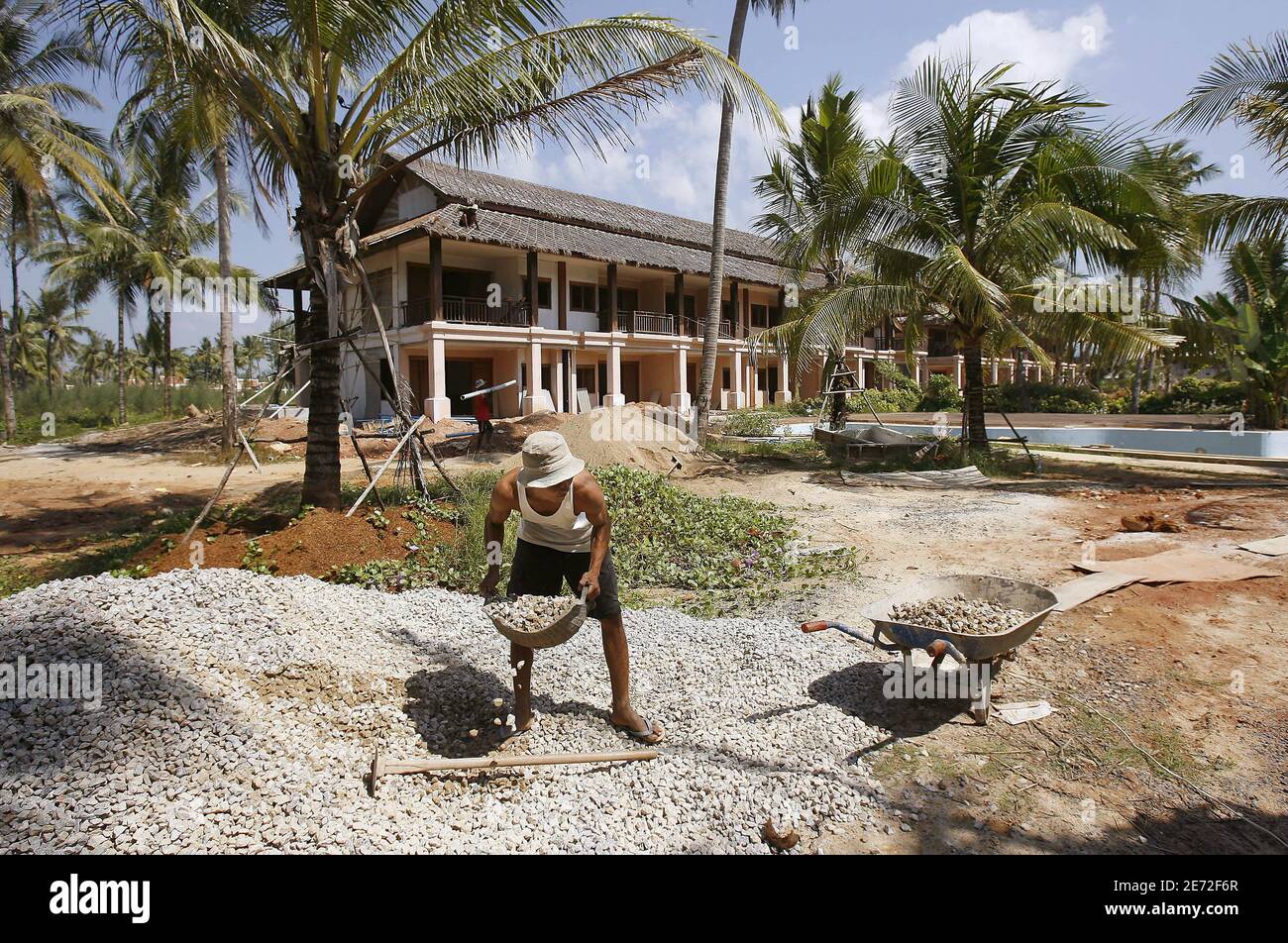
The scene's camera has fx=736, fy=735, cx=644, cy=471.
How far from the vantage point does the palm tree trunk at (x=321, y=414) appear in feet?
23.2

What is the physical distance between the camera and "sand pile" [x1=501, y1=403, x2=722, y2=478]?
43.2ft

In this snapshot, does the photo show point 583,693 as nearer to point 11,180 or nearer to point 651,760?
point 651,760

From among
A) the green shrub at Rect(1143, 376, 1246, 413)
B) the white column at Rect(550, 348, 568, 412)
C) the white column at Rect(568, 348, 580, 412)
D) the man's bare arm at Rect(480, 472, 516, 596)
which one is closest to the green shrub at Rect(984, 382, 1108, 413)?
the green shrub at Rect(1143, 376, 1246, 413)

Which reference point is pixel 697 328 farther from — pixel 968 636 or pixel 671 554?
pixel 968 636

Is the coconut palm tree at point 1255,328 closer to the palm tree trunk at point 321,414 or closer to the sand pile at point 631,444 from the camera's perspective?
the sand pile at point 631,444

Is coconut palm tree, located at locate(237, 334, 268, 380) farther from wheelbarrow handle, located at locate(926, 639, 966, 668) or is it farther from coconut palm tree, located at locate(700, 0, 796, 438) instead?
wheelbarrow handle, located at locate(926, 639, 966, 668)

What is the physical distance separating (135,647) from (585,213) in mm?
24388

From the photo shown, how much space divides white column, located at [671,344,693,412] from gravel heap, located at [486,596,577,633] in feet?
75.2

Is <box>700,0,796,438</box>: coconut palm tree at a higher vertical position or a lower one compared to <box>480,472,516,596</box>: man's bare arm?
higher

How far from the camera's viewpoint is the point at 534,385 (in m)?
22.5

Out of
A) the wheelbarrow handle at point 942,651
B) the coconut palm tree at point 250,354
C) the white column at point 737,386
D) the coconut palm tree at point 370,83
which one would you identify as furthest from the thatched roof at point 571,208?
the coconut palm tree at point 250,354

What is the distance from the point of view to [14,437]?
20.5 m

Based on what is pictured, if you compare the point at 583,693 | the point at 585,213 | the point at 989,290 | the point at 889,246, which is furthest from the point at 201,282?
the point at 583,693
